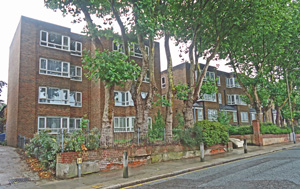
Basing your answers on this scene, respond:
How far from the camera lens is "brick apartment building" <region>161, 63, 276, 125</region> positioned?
3619 cm

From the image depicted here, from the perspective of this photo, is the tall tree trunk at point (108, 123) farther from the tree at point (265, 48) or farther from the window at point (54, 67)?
the window at point (54, 67)

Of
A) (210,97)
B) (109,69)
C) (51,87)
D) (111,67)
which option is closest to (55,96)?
(51,87)

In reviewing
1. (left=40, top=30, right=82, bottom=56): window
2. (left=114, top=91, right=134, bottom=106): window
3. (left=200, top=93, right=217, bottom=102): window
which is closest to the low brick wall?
(left=114, top=91, right=134, bottom=106): window

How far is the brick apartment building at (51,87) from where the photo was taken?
21.4m

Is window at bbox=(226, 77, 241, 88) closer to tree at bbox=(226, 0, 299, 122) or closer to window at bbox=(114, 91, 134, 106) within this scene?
tree at bbox=(226, 0, 299, 122)

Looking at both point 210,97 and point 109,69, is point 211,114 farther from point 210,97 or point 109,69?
point 109,69

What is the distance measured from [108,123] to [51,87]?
44.5 feet

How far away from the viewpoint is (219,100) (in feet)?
134

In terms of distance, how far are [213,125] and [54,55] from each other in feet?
54.2

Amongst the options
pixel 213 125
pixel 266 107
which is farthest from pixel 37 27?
pixel 266 107

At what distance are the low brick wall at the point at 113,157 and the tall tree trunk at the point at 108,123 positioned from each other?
56 centimetres

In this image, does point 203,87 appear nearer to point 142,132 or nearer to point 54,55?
point 142,132

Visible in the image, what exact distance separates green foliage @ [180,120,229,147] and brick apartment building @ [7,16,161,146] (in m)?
10.3

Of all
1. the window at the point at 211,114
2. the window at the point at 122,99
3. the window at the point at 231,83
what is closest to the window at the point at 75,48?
the window at the point at 122,99
